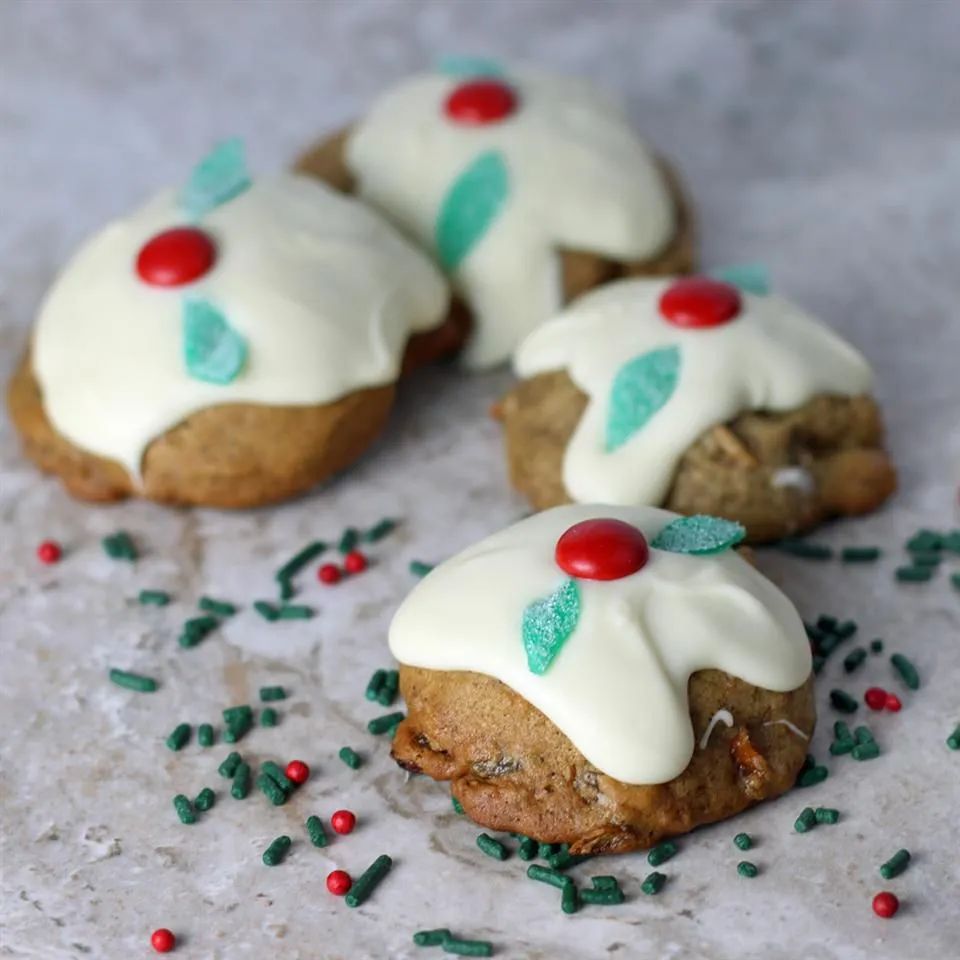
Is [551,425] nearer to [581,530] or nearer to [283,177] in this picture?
[581,530]

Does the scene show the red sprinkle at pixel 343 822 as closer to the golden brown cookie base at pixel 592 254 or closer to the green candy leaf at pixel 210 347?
the green candy leaf at pixel 210 347

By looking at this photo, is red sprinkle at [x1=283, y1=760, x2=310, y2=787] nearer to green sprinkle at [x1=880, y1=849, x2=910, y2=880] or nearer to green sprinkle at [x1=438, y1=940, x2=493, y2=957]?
green sprinkle at [x1=438, y1=940, x2=493, y2=957]

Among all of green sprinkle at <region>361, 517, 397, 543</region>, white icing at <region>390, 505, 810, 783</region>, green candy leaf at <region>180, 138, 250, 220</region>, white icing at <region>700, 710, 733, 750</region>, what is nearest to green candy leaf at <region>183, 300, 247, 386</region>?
green candy leaf at <region>180, 138, 250, 220</region>

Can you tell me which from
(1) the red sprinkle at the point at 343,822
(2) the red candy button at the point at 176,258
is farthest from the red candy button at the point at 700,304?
(1) the red sprinkle at the point at 343,822

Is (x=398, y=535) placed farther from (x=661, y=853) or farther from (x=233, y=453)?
(x=661, y=853)

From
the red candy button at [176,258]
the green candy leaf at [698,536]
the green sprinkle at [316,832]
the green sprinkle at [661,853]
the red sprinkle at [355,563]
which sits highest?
the red candy button at [176,258]

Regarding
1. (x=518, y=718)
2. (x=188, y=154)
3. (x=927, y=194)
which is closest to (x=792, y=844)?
(x=518, y=718)
